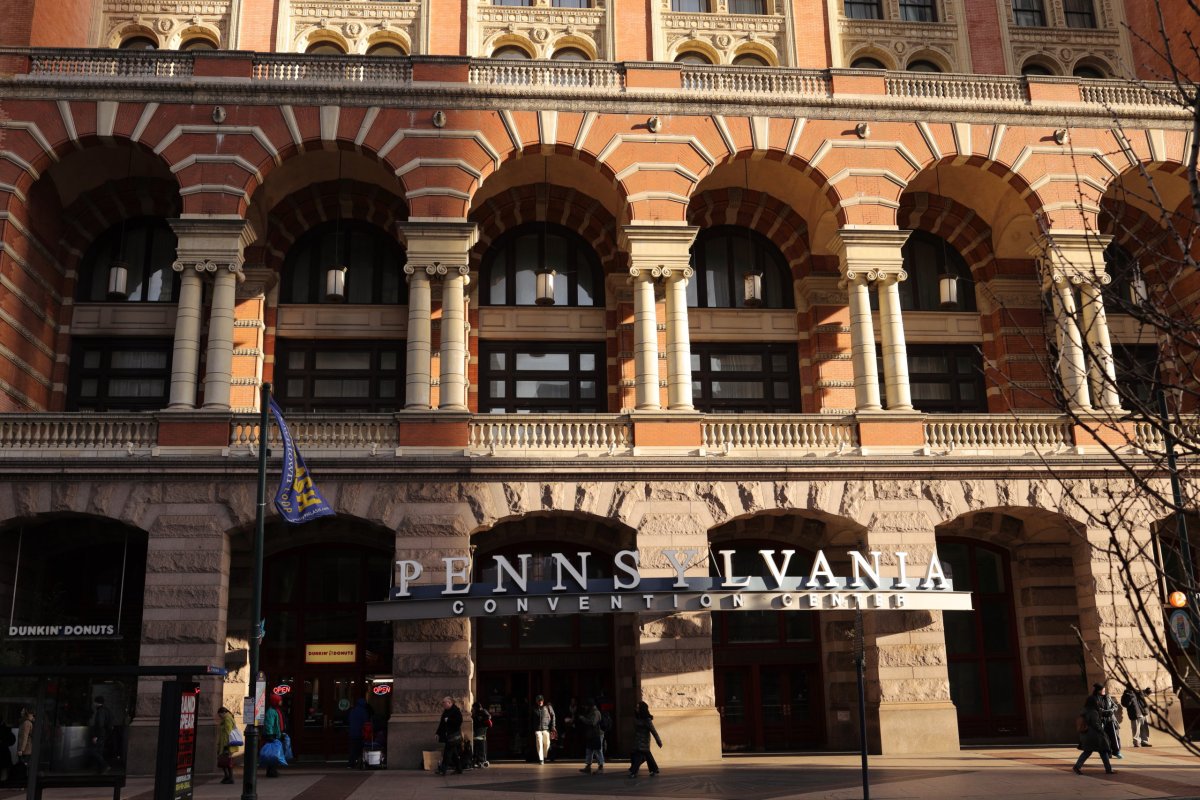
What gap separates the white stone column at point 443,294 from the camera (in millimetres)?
25562

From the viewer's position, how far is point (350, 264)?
2980 cm

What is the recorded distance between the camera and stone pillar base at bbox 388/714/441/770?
23.0 m

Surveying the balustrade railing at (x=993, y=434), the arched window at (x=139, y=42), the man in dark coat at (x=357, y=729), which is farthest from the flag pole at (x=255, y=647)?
the arched window at (x=139, y=42)

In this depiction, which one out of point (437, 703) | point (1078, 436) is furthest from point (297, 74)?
point (1078, 436)

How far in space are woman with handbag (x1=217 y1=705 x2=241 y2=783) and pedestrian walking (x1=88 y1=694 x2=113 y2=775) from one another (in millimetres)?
6888

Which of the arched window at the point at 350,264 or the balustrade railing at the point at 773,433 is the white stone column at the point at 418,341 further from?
the balustrade railing at the point at 773,433

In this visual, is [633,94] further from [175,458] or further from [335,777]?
[335,777]

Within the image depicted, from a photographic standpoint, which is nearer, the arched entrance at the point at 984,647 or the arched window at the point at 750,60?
the arched entrance at the point at 984,647

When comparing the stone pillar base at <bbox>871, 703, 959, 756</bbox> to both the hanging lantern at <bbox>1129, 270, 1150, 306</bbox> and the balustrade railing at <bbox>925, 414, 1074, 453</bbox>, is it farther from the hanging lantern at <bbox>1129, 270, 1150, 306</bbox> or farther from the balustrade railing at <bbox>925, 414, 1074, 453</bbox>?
→ the hanging lantern at <bbox>1129, 270, 1150, 306</bbox>

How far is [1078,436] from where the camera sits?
26062mm

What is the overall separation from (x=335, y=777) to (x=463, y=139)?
49.0 ft

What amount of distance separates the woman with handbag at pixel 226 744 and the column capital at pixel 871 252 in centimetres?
1726

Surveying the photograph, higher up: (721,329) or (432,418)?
(721,329)

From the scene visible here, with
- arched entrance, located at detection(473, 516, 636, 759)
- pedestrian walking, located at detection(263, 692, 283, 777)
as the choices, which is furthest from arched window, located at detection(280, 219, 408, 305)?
pedestrian walking, located at detection(263, 692, 283, 777)
